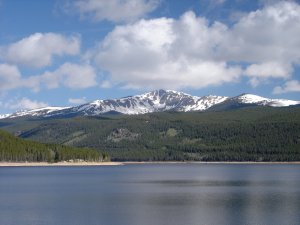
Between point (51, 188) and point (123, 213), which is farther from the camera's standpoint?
point (51, 188)

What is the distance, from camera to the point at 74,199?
7431 cm

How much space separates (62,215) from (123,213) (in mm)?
6112

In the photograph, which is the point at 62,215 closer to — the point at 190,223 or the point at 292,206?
the point at 190,223

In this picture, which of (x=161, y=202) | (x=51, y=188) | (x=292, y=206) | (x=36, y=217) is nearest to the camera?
(x=36, y=217)

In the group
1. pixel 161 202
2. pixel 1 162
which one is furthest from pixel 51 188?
pixel 1 162

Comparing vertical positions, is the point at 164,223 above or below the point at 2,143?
below

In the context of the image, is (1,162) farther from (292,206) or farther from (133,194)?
(292,206)

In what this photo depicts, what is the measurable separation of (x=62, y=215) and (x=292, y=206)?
24694mm

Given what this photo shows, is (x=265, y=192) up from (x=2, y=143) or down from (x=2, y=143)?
down

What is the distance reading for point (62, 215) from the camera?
58.0m

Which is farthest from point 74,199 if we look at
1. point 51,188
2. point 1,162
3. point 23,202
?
point 1,162

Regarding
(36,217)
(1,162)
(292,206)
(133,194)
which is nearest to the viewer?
(36,217)

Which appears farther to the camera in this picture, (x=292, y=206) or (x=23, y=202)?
(x=23, y=202)

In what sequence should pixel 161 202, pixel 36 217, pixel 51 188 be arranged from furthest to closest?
pixel 51 188, pixel 161 202, pixel 36 217
